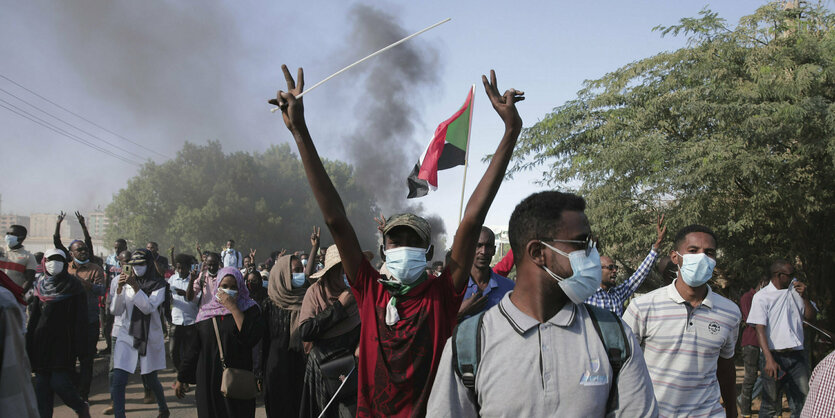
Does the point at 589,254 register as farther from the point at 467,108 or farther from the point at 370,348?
the point at 467,108

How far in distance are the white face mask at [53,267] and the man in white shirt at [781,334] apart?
24.6 feet

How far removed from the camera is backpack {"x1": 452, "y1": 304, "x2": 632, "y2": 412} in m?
1.78

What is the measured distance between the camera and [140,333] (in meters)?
6.99

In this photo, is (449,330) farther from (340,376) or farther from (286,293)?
(286,293)

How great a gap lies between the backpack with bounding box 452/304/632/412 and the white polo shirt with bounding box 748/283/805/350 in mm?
5874

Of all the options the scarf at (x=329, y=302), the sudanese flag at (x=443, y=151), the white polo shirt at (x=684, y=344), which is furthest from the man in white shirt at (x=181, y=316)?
the white polo shirt at (x=684, y=344)

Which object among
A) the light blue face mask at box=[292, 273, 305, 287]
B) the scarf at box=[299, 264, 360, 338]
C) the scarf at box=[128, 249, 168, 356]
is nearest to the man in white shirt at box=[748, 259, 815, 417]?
the scarf at box=[299, 264, 360, 338]

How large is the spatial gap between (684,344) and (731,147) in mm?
7883

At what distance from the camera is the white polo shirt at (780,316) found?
6637mm

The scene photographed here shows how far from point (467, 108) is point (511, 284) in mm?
1683

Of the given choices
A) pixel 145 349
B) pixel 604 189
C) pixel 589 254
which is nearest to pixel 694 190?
pixel 604 189

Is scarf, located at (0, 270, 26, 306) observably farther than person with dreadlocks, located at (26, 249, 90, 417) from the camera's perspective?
No

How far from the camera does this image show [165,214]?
150 feet

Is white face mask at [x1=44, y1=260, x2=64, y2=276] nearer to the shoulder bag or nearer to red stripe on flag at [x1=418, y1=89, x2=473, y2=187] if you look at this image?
the shoulder bag
